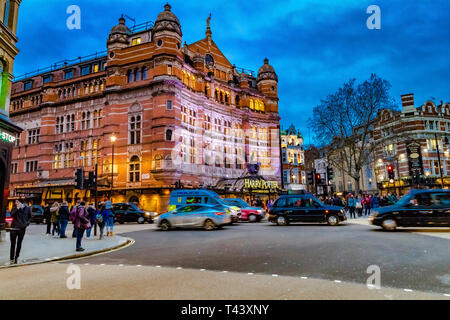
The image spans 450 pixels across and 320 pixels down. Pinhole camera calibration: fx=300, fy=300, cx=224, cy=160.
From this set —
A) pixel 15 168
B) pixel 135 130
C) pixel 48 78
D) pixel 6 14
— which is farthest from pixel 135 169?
pixel 48 78

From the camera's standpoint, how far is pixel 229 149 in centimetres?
4166

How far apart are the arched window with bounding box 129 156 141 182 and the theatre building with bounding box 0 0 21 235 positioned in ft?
61.1

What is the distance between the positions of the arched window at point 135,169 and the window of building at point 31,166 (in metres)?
16.2

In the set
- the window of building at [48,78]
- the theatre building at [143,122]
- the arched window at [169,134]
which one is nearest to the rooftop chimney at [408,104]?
the theatre building at [143,122]

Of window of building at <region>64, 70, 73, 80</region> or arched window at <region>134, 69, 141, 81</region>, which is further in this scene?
window of building at <region>64, 70, 73, 80</region>

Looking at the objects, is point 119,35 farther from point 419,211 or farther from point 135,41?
point 419,211

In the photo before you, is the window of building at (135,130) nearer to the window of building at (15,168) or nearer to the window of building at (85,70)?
the window of building at (85,70)

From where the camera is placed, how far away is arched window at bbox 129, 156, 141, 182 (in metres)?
33.6

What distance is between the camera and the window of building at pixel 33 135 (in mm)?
41403

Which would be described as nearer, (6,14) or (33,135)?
(6,14)

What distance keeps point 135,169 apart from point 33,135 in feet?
61.9

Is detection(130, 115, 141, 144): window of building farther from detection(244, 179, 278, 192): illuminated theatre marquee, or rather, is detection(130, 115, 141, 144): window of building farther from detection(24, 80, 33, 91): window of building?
detection(24, 80, 33, 91): window of building

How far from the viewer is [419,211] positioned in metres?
12.9

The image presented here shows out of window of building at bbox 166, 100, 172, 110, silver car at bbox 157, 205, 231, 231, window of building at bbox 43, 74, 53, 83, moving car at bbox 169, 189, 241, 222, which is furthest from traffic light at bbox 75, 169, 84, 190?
window of building at bbox 43, 74, 53, 83
